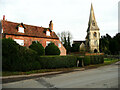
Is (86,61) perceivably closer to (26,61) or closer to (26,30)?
(26,61)

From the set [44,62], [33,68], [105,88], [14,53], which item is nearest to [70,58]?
[44,62]

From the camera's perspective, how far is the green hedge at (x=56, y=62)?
14875 mm

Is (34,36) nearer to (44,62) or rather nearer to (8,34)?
(8,34)

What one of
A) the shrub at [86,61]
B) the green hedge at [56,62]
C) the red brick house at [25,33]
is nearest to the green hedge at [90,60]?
the shrub at [86,61]

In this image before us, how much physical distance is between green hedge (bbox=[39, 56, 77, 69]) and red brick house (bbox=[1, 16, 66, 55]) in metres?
10.5

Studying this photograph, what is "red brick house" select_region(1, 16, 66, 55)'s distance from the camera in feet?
74.0

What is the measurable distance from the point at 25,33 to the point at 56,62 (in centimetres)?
1223

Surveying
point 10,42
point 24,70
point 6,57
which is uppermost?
point 10,42

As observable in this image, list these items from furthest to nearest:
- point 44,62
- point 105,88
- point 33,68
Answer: point 44,62 → point 33,68 → point 105,88

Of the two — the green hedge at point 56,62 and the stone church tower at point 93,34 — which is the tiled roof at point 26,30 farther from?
the stone church tower at point 93,34

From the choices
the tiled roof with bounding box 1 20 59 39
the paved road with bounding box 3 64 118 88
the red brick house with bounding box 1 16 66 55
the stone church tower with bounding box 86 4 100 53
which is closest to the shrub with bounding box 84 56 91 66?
the paved road with bounding box 3 64 118 88

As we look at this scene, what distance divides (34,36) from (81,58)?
482 inches

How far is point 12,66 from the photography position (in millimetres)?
12453

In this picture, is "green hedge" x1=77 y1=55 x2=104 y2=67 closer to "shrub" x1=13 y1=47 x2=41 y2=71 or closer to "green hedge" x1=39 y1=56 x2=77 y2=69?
"green hedge" x1=39 y1=56 x2=77 y2=69
